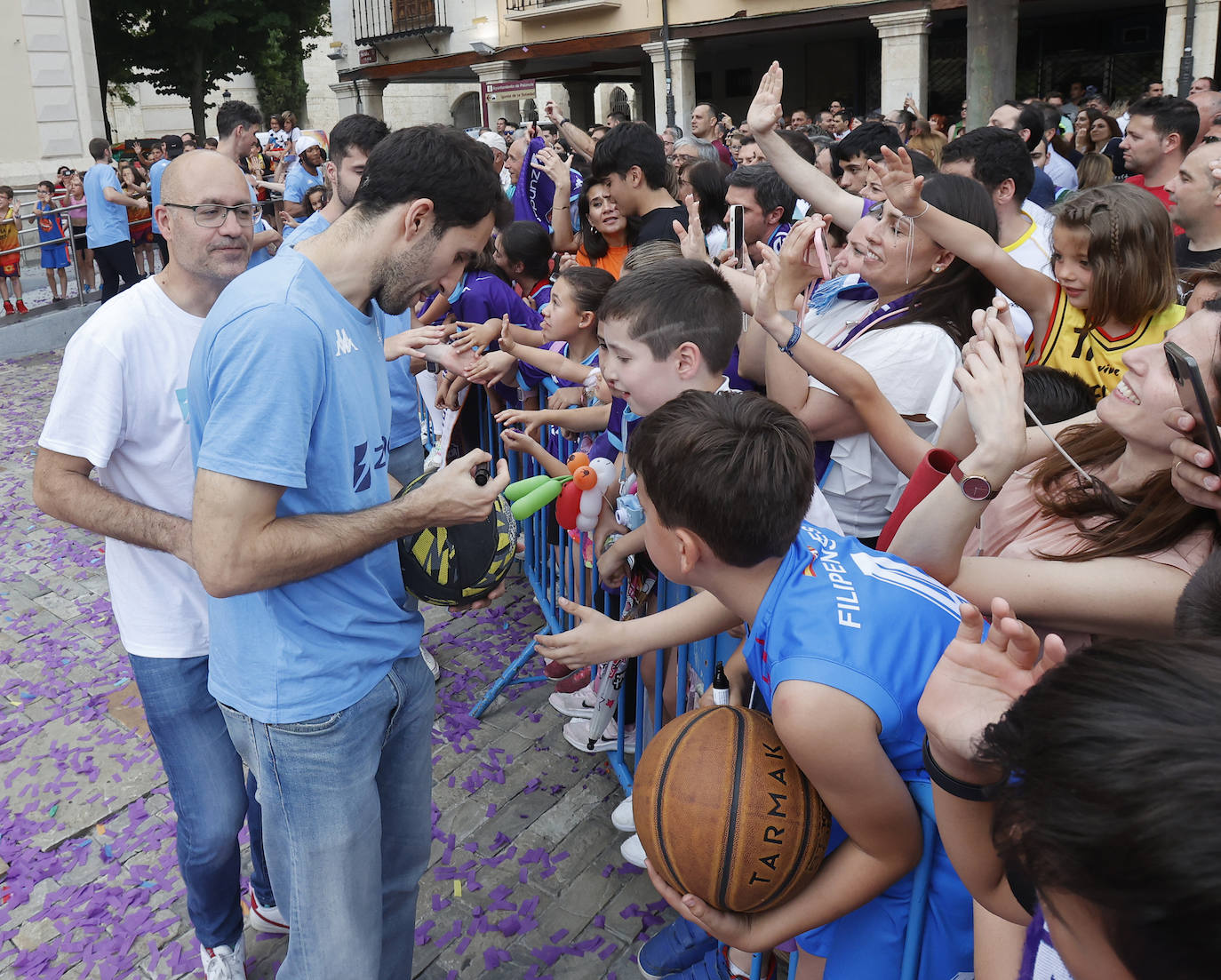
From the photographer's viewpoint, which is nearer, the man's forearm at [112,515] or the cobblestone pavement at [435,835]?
the man's forearm at [112,515]

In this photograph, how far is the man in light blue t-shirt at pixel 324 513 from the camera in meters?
1.87

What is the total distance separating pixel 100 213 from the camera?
40.8 feet

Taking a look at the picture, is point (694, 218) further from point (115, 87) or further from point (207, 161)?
point (115, 87)

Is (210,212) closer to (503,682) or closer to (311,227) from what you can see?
(311,227)

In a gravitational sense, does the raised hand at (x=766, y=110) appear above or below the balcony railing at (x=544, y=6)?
below

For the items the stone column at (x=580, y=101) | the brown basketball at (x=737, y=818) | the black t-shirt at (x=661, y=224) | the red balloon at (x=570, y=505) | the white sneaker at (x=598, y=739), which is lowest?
the white sneaker at (x=598, y=739)

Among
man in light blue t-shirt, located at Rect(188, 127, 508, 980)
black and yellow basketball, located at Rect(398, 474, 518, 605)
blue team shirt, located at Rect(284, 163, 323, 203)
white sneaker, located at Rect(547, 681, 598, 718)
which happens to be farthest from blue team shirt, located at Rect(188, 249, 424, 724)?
blue team shirt, located at Rect(284, 163, 323, 203)

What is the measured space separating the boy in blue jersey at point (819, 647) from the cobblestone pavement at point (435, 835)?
1.22 meters

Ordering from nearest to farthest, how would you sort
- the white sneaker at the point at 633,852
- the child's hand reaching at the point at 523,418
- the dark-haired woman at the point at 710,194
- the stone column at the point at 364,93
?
the white sneaker at the point at 633,852, the child's hand reaching at the point at 523,418, the dark-haired woman at the point at 710,194, the stone column at the point at 364,93

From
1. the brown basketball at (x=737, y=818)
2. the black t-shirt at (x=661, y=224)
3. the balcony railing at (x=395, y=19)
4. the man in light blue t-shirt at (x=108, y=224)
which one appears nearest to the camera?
the brown basketball at (x=737, y=818)

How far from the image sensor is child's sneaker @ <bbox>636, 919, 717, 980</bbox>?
2656mm

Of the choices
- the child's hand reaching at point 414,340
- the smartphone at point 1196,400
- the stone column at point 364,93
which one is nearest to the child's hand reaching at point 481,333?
the child's hand reaching at point 414,340

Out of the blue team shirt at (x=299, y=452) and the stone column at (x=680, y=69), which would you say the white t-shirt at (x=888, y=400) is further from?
the stone column at (x=680, y=69)

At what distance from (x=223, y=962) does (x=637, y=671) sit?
1.60 metres
